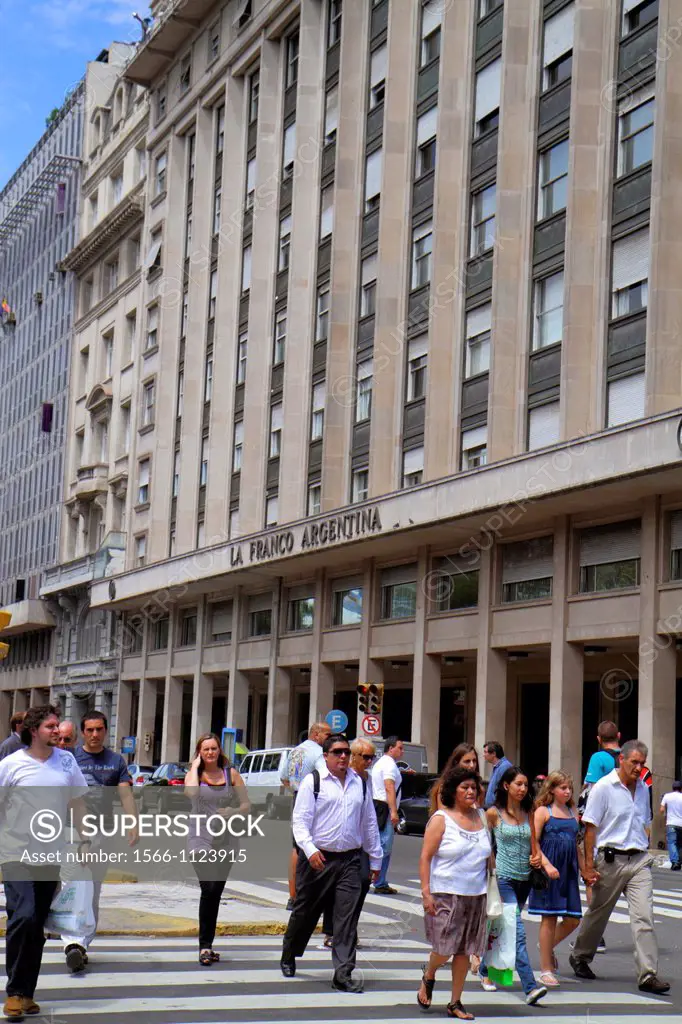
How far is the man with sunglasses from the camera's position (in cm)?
1091

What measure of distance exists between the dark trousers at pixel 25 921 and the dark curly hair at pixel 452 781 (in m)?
2.67

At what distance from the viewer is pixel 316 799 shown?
36.2ft

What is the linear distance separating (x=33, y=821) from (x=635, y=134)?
Answer: 2672cm

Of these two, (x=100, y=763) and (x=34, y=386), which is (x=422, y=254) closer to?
(x=100, y=763)

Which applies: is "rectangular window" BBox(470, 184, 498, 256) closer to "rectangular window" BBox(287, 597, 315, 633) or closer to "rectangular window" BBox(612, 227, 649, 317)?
"rectangular window" BBox(612, 227, 649, 317)

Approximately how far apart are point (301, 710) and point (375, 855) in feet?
139

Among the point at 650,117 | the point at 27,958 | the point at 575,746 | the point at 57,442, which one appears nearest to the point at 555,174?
the point at 650,117

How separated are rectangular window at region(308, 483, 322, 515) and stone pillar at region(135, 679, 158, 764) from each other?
17800mm

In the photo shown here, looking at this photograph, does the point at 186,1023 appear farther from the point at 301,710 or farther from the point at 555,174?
the point at 301,710

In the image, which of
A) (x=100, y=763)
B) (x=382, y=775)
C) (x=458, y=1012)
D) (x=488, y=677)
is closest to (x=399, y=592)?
(x=488, y=677)

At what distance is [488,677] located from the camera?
119 ft

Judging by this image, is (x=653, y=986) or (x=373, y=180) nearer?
(x=653, y=986)

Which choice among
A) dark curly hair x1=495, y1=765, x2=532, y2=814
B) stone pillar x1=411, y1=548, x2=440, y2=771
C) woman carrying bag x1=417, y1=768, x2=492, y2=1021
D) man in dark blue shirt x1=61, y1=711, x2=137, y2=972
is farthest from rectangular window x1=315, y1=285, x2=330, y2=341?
woman carrying bag x1=417, y1=768, x2=492, y2=1021

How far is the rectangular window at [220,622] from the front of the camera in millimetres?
53281
